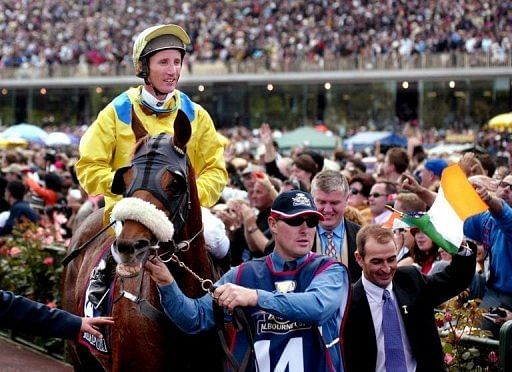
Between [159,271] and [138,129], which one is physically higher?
[138,129]

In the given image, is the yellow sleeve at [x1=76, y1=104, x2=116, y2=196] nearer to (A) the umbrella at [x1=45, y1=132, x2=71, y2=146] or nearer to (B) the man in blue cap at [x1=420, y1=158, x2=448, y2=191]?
(B) the man in blue cap at [x1=420, y1=158, x2=448, y2=191]

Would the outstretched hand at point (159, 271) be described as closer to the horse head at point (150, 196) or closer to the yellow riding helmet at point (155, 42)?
the horse head at point (150, 196)

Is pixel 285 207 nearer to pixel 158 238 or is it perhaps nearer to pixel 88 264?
pixel 158 238

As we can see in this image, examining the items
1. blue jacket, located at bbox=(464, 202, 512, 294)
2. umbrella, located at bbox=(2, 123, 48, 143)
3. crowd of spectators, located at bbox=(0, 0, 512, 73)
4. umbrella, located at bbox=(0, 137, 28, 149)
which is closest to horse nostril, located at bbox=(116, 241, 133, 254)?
blue jacket, located at bbox=(464, 202, 512, 294)

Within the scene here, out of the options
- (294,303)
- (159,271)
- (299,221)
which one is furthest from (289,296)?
(159,271)

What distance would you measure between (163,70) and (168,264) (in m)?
1.10

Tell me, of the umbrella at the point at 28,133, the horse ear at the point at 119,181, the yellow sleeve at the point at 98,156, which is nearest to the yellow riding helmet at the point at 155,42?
the yellow sleeve at the point at 98,156

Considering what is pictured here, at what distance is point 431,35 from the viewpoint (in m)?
40.4

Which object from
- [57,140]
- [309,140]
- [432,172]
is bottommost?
[309,140]

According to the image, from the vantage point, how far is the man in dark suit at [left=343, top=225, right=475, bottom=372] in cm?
464

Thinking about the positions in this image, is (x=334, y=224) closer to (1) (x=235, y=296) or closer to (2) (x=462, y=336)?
(2) (x=462, y=336)

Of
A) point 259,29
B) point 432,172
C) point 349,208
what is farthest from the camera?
point 259,29

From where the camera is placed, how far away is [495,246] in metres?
6.28

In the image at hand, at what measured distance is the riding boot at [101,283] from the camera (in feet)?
16.3
